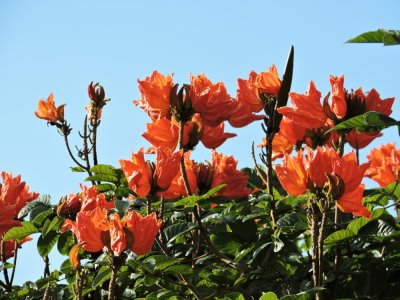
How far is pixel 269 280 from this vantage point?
2344mm

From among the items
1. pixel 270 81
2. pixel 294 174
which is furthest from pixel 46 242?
pixel 294 174

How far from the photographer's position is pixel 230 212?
242 cm

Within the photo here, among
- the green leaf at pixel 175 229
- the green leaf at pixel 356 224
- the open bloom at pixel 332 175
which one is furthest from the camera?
the green leaf at pixel 175 229

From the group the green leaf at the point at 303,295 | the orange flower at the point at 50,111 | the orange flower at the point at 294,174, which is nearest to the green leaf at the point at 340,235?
the orange flower at the point at 294,174

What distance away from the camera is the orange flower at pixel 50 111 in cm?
408

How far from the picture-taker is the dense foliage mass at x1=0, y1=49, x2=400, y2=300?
1.93 meters

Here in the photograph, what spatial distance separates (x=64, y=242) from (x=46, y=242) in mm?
87

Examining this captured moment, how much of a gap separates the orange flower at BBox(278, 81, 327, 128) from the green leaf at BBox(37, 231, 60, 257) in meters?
0.97

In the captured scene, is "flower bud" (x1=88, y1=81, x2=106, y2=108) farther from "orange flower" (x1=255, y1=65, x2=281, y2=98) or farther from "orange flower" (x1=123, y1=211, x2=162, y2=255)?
"orange flower" (x1=123, y1=211, x2=162, y2=255)

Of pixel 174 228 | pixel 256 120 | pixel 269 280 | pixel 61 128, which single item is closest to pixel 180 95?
pixel 256 120

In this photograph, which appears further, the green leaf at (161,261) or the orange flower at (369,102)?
the orange flower at (369,102)

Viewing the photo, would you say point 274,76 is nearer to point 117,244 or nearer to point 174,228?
point 174,228

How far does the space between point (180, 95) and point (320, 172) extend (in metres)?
0.75

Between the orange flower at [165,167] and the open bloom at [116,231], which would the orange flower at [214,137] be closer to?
the orange flower at [165,167]
